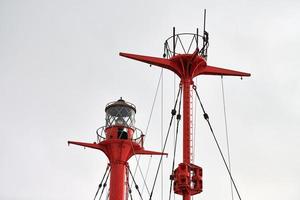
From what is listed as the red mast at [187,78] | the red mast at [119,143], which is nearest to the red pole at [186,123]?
the red mast at [187,78]

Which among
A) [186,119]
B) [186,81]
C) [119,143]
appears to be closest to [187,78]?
[186,81]

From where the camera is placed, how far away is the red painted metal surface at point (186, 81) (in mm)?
17234

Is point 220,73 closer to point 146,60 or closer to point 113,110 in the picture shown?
point 146,60

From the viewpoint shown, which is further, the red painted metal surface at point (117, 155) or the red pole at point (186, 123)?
the red painted metal surface at point (117, 155)

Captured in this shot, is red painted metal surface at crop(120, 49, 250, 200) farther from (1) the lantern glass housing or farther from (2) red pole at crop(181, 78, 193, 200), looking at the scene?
(1) the lantern glass housing

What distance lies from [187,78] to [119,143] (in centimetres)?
868

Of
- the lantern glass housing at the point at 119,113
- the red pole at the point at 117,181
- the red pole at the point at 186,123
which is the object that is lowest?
the red pole at the point at 186,123

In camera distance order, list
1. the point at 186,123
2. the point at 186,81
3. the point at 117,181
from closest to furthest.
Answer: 1. the point at 186,123
2. the point at 186,81
3. the point at 117,181

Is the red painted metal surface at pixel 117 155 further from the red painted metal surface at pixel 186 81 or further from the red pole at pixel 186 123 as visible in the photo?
the red pole at pixel 186 123

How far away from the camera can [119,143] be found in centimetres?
2686

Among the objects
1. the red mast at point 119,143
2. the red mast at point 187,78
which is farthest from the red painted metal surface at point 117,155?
the red mast at point 187,78

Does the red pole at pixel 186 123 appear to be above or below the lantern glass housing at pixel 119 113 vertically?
below

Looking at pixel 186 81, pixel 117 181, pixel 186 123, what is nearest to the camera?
pixel 186 123

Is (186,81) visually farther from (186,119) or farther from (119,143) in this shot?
(119,143)
